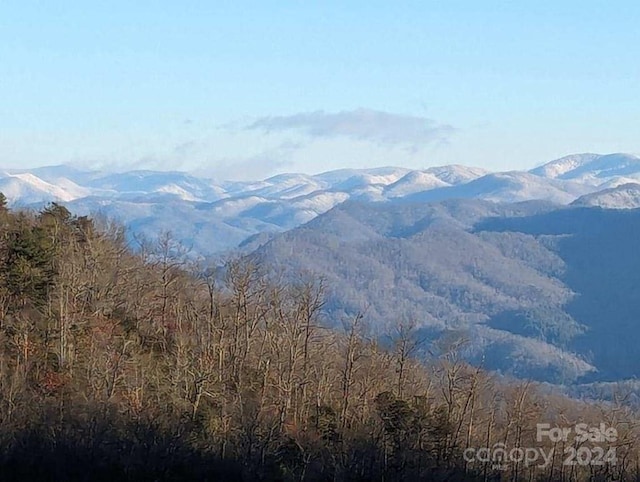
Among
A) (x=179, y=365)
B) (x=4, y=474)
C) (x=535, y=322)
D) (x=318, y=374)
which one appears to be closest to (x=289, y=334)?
(x=318, y=374)

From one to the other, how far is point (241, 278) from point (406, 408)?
10648mm

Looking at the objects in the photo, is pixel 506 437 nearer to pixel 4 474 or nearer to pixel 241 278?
pixel 241 278

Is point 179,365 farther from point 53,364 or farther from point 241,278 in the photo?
point 241,278

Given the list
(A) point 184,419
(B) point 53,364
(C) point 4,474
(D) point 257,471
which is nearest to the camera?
(C) point 4,474

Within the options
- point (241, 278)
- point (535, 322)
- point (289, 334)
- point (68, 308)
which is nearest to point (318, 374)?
point (289, 334)

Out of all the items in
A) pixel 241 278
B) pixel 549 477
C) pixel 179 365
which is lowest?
pixel 549 477

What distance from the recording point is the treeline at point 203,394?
24.1m

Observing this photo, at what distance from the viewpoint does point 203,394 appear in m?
28.0

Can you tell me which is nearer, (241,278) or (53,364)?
(53,364)

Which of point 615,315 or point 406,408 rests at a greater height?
point 406,408

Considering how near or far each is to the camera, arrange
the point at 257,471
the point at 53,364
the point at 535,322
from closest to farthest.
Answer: the point at 257,471 → the point at 53,364 → the point at 535,322

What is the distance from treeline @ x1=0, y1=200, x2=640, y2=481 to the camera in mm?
24062

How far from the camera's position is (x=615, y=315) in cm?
16262

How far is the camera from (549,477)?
95.0 ft
